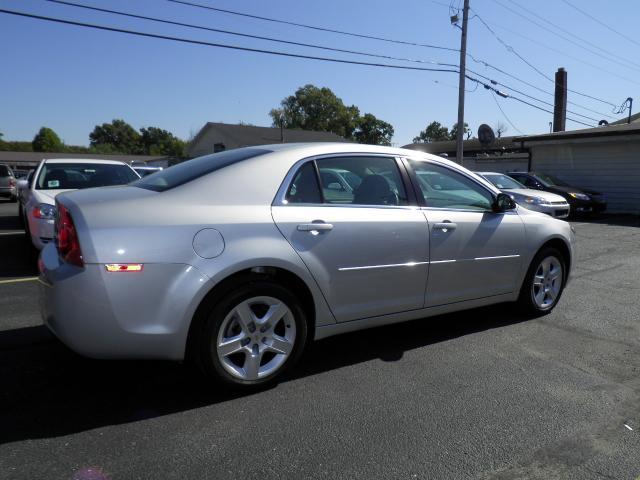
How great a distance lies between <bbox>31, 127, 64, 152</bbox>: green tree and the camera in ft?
309

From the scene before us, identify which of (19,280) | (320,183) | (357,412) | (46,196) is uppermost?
(320,183)

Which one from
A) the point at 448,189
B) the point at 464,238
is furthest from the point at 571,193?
the point at 464,238

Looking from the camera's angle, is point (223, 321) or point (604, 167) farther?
point (604, 167)

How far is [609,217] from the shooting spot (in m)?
17.0

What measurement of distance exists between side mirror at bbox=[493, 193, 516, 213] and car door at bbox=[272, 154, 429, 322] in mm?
917

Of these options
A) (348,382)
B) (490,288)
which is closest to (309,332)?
(348,382)

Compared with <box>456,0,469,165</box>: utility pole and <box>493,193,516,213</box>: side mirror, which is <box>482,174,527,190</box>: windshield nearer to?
<box>456,0,469,165</box>: utility pole

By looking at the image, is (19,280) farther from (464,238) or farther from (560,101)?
(560,101)

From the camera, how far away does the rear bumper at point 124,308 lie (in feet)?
9.16

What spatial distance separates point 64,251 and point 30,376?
110 centimetres

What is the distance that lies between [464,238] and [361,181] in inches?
40.4

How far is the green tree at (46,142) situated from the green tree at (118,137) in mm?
15418

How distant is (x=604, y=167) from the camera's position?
19328 millimetres

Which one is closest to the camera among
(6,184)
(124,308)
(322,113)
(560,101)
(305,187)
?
(124,308)
